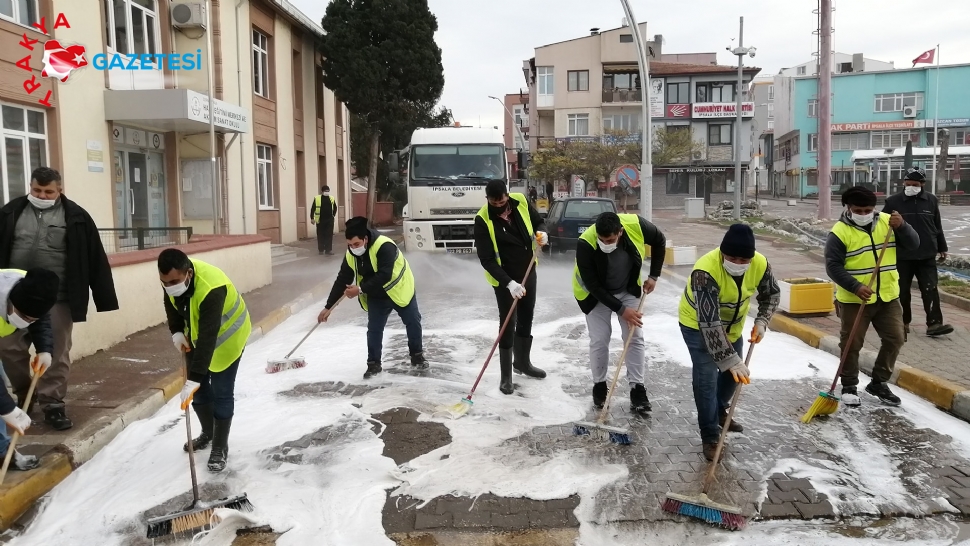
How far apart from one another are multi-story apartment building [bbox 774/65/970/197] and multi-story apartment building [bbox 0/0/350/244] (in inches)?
1606

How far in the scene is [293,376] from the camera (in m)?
7.07

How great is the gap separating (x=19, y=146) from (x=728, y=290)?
11574 mm

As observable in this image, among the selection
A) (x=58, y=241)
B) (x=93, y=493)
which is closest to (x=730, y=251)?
(x=93, y=493)

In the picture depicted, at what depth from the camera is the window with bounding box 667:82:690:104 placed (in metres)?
50.3

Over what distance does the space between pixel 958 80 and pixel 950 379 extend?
55075 mm

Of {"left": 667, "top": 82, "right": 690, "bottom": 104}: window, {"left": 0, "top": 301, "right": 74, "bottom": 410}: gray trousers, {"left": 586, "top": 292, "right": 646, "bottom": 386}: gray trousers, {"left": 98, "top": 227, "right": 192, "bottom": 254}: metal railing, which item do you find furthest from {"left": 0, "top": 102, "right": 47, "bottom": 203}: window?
{"left": 667, "top": 82, "right": 690, "bottom": 104}: window

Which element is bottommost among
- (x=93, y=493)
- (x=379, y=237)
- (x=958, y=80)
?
(x=93, y=493)

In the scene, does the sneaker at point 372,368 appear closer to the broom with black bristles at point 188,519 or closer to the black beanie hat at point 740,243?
the broom with black bristles at point 188,519

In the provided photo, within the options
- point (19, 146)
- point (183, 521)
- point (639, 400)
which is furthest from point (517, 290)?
point (19, 146)

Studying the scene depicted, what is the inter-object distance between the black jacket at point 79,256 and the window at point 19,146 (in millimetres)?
7531

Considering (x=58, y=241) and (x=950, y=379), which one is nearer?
(x=58, y=241)

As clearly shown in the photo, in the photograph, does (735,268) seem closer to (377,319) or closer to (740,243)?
(740,243)

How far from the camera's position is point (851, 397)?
577 cm

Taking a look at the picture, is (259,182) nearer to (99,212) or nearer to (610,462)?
(99,212)
